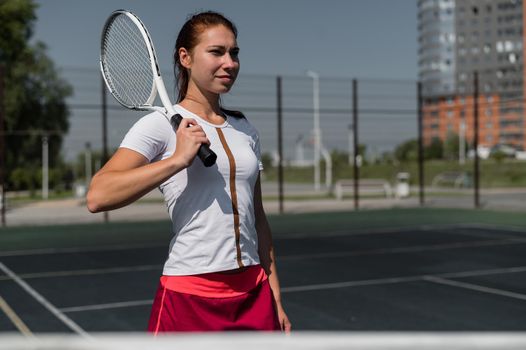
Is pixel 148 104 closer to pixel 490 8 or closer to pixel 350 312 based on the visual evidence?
pixel 350 312

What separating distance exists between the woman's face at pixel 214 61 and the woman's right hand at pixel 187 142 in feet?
0.78

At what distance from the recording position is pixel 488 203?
20094 mm

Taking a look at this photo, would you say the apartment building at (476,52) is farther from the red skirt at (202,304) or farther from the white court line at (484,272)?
the red skirt at (202,304)

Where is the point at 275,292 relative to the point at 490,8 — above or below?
below

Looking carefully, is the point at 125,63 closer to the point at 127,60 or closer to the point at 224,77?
the point at 127,60

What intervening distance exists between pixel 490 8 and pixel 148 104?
102 m

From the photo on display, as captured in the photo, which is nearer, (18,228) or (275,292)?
(275,292)

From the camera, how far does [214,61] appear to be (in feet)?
7.02

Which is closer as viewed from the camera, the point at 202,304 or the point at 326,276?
the point at 202,304

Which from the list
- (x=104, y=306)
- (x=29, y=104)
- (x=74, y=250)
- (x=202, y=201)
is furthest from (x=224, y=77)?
(x=29, y=104)

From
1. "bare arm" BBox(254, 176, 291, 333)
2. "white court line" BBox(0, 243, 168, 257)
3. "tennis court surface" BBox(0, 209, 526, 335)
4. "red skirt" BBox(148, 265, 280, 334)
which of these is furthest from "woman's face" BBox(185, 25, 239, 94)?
"white court line" BBox(0, 243, 168, 257)

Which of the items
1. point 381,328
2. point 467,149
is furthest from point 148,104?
point 467,149

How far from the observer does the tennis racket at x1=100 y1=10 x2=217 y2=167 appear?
8.65 feet

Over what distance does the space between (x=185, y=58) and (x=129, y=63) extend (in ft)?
2.10
